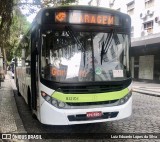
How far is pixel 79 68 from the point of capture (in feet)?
23.4

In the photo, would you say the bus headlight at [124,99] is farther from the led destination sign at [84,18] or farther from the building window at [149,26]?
the building window at [149,26]

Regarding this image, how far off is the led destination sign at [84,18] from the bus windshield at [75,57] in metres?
0.24

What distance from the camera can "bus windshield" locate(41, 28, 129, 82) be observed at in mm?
7070

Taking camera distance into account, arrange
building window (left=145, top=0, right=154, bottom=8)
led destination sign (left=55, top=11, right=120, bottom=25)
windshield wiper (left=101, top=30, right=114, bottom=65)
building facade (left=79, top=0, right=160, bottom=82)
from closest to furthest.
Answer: led destination sign (left=55, top=11, right=120, bottom=25) → windshield wiper (left=101, top=30, right=114, bottom=65) → building facade (left=79, top=0, right=160, bottom=82) → building window (left=145, top=0, right=154, bottom=8)

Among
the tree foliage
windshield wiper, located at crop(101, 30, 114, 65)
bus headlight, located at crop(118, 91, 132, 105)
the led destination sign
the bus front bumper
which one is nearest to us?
the bus front bumper

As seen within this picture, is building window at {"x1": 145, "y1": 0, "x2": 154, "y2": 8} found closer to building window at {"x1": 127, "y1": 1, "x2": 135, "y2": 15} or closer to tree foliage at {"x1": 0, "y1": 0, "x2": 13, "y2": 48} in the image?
building window at {"x1": 127, "y1": 1, "x2": 135, "y2": 15}

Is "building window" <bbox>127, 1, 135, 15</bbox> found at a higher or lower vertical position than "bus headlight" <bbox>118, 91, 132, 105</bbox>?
higher

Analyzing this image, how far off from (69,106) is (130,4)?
2923 centimetres

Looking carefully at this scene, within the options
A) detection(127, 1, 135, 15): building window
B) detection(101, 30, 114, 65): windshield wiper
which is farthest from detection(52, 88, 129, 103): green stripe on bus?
detection(127, 1, 135, 15): building window

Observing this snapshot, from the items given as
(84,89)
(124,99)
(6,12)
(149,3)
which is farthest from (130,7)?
(84,89)

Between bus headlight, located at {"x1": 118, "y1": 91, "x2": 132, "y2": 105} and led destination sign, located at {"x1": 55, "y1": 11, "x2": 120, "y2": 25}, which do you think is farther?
bus headlight, located at {"x1": 118, "y1": 91, "x2": 132, "y2": 105}

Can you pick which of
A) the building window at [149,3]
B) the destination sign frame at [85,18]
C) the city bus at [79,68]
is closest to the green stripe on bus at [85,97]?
the city bus at [79,68]

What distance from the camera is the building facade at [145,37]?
94.2ft

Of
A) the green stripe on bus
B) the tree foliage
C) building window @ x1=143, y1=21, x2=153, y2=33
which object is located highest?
building window @ x1=143, y1=21, x2=153, y2=33
